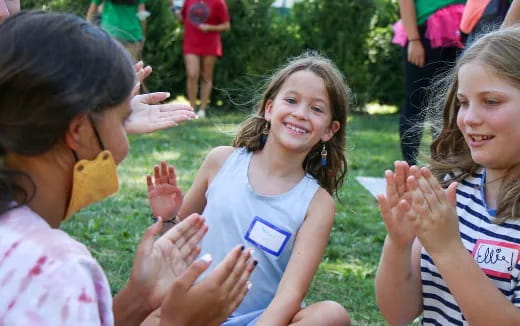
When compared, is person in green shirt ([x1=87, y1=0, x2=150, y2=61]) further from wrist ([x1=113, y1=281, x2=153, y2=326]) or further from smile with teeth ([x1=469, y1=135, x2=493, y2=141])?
wrist ([x1=113, y1=281, x2=153, y2=326])

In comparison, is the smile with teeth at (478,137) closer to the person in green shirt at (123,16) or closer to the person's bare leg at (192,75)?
the person in green shirt at (123,16)

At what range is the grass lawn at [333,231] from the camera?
13.3ft

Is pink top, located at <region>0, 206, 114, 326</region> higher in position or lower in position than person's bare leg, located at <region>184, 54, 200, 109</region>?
higher

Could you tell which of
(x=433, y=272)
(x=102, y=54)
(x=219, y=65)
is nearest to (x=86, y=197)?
(x=102, y=54)

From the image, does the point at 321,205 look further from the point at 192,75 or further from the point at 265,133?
the point at 192,75

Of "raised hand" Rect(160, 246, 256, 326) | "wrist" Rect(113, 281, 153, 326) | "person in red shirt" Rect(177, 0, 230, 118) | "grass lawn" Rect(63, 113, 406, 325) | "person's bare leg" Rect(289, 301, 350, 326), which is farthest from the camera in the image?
"person in red shirt" Rect(177, 0, 230, 118)

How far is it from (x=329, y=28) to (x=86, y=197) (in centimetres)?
1043

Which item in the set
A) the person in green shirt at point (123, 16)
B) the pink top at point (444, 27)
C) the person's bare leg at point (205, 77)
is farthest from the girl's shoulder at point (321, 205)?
the person's bare leg at point (205, 77)

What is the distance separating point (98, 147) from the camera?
1866 mm

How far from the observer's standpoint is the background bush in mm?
11656

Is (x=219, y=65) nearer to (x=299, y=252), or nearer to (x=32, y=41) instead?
(x=299, y=252)

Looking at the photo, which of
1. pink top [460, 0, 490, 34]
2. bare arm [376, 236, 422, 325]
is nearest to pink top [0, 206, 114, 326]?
bare arm [376, 236, 422, 325]

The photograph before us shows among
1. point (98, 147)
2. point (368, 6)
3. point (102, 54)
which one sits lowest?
point (368, 6)

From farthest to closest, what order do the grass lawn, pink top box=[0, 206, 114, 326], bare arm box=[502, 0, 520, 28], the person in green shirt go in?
the person in green shirt → the grass lawn → bare arm box=[502, 0, 520, 28] → pink top box=[0, 206, 114, 326]
